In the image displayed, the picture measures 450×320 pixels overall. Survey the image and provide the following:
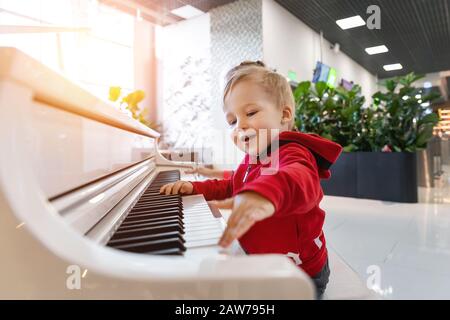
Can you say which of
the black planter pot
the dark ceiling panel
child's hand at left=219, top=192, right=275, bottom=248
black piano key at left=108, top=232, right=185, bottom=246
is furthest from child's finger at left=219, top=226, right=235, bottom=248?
the dark ceiling panel

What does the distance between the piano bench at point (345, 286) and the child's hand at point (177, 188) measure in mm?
481

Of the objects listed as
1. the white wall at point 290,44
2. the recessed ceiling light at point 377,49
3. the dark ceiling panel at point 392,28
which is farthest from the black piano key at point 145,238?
the recessed ceiling light at point 377,49

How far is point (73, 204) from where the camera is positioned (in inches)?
16.9

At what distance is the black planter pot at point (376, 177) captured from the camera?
10.4ft

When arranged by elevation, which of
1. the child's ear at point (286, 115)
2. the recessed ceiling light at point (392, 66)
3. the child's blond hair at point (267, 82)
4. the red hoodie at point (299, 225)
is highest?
the recessed ceiling light at point (392, 66)

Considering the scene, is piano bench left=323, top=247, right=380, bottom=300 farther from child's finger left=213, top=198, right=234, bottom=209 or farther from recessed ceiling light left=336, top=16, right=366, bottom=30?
recessed ceiling light left=336, top=16, right=366, bottom=30

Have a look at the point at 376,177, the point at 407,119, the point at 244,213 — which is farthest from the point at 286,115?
the point at 407,119

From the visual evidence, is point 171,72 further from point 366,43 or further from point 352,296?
point 352,296

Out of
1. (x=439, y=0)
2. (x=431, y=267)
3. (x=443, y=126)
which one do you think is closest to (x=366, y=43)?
(x=439, y=0)

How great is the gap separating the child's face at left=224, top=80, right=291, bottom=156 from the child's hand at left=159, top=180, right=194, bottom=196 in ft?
0.85

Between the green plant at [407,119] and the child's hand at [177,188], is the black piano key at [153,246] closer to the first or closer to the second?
the child's hand at [177,188]

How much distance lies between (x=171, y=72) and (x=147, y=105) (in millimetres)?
874

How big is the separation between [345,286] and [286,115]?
1.53ft

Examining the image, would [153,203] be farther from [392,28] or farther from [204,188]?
[392,28]
